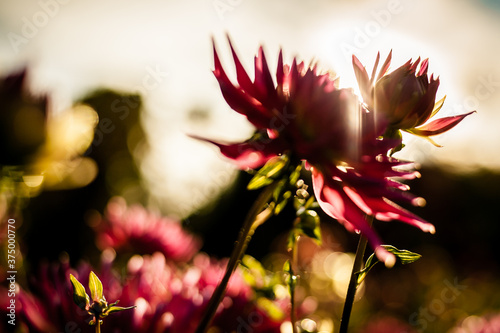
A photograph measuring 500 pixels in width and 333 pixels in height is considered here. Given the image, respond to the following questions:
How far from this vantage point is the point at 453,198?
197 inches

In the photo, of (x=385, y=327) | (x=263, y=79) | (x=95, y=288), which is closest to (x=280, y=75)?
(x=263, y=79)

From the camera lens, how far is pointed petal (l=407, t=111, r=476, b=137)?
0.45m

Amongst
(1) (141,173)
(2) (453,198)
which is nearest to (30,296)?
(2) (453,198)

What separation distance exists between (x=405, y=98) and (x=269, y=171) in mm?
140

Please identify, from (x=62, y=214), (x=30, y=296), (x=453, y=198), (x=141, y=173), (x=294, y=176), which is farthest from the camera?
(x=141, y=173)

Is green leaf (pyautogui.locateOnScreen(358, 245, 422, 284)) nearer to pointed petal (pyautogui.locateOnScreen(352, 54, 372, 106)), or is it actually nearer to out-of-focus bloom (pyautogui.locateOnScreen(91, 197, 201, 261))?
pointed petal (pyautogui.locateOnScreen(352, 54, 372, 106))

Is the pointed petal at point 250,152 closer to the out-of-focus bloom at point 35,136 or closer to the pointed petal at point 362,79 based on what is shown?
the pointed petal at point 362,79

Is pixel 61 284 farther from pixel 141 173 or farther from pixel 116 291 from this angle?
pixel 141 173

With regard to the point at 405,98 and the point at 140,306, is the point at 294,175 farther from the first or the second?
the point at 140,306

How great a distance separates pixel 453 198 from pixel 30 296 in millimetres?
5071

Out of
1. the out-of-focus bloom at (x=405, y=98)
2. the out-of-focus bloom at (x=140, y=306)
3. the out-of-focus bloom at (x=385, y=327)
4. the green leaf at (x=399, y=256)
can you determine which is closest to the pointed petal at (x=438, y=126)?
the out-of-focus bloom at (x=405, y=98)

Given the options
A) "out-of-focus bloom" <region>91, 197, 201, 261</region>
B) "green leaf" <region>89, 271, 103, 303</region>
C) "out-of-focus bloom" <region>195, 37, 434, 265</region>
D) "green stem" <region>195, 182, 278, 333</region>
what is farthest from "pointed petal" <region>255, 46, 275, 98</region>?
"out-of-focus bloom" <region>91, 197, 201, 261</region>

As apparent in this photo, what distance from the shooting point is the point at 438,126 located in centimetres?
46

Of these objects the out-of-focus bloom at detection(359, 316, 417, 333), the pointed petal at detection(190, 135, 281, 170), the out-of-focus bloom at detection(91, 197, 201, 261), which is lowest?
the out-of-focus bloom at detection(359, 316, 417, 333)
